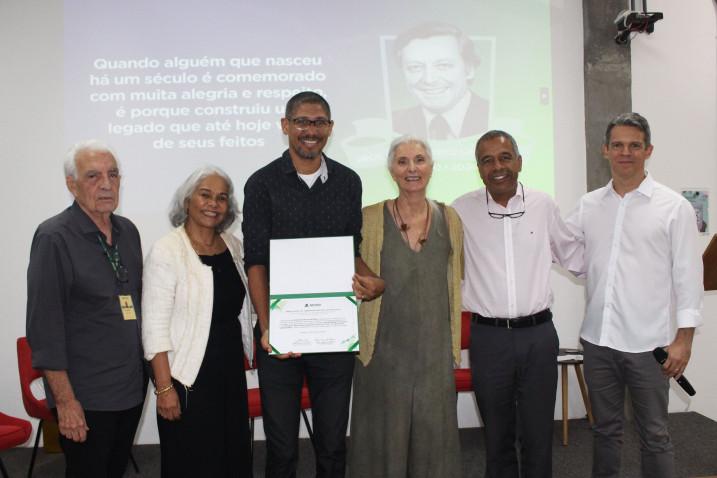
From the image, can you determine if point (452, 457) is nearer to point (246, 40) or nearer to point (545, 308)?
point (545, 308)

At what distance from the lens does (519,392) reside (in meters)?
2.74

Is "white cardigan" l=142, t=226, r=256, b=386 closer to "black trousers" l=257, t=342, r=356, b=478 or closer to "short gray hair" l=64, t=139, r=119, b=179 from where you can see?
"black trousers" l=257, t=342, r=356, b=478

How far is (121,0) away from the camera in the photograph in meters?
4.48

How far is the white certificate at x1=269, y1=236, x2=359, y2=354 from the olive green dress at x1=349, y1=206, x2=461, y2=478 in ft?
0.96

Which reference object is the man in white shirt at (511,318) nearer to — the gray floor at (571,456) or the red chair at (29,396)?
the gray floor at (571,456)

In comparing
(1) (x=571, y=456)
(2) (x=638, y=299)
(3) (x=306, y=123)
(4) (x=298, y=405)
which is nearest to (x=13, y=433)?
(4) (x=298, y=405)

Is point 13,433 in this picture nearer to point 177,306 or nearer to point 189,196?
point 177,306

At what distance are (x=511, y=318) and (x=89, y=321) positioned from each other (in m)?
1.90

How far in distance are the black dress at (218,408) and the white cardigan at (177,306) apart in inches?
1.8

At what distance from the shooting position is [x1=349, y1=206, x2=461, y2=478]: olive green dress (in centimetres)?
257

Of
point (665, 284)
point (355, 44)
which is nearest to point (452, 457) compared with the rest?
point (665, 284)

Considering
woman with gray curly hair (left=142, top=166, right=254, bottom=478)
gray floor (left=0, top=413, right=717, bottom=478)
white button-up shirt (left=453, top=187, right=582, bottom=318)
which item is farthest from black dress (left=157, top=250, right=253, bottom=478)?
gray floor (left=0, top=413, right=717, bottom=478)

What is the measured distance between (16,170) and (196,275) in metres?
3.17

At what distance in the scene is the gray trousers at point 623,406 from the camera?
2.71 meters
